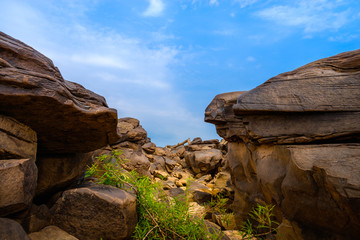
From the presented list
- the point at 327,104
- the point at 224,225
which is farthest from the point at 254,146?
the point at 224,225

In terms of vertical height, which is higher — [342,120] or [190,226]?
[342,120]

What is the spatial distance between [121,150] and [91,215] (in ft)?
5.03

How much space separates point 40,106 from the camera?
2.84 m

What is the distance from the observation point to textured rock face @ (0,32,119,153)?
8.57 feet

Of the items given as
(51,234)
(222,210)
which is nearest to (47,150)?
(51,234)

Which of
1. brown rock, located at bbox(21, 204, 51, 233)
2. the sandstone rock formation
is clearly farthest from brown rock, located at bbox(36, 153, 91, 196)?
brown rock, located at bbox(21, 204, 51, 233)

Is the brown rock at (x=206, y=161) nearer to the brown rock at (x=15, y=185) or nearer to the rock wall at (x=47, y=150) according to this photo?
the rock wall at (x=47, y=150)

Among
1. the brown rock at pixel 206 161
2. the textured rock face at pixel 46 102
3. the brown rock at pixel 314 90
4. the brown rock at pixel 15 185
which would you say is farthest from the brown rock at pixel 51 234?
the brown rock at pixel 206 161

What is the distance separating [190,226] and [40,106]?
8.73 ft

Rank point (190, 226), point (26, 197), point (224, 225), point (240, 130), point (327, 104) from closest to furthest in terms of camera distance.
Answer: point (26, 197)
point (190, 226)
point (327, 104)
point (224, 225)
point (240, 130)

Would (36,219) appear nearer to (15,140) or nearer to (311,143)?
(15,140)

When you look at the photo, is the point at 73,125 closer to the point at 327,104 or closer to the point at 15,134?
the point at 15,134

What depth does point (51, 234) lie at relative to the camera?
286 centimetres

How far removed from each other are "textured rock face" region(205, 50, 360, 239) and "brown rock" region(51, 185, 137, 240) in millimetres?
2949
